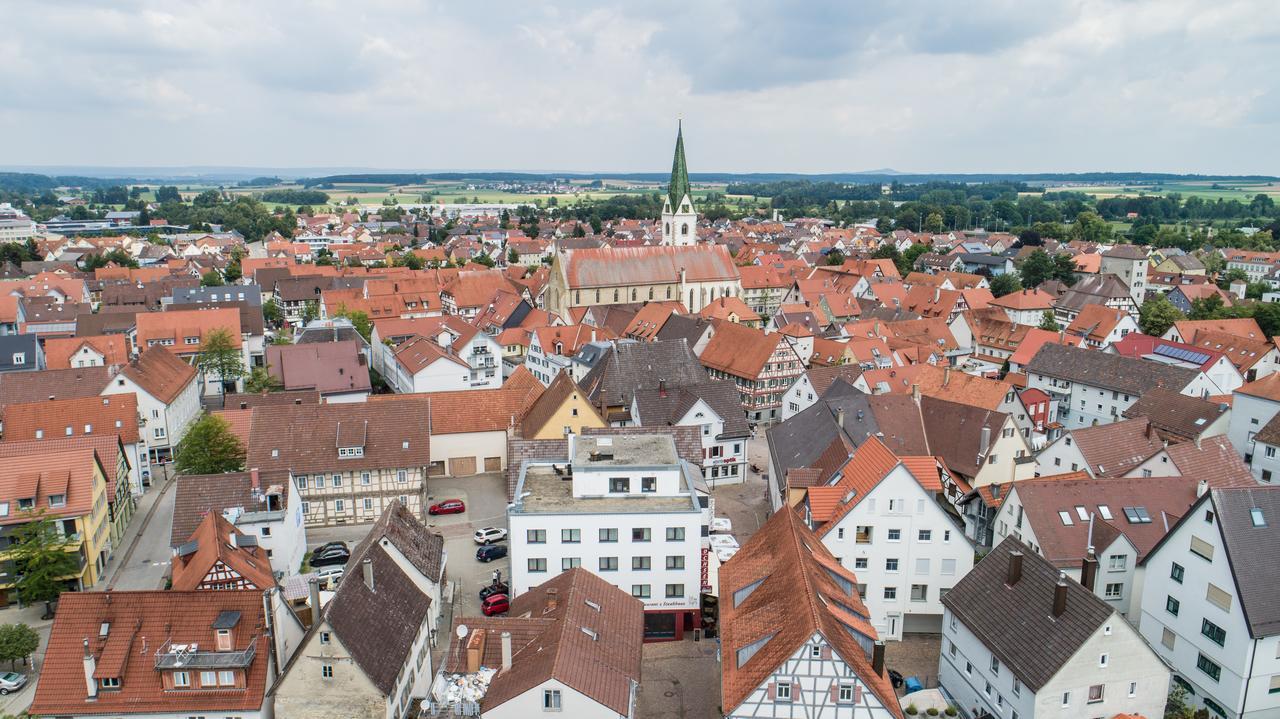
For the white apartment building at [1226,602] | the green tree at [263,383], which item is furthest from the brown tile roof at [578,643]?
the green tree at [263,383]

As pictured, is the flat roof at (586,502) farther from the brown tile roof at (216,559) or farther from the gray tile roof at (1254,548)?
the gray tile roof at (1254,548)

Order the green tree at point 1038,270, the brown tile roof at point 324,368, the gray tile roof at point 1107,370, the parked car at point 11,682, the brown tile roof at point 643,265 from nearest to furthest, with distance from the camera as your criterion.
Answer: the parked car at point 11,682 < the gray tile roof at point 1107,370 < the brown tile roof at point 324,368 < the brown tile roof at point 643,265 < the green tree at point 1038,270

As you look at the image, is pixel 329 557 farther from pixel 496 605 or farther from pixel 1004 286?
pixel 1004 286

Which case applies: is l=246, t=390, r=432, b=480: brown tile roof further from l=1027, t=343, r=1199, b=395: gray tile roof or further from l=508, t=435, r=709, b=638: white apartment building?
l=1027, t=343, r=1199, b=395: gray tile roof

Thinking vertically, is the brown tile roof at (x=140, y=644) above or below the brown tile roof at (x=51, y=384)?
below

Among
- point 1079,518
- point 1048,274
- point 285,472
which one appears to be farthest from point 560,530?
point 1048,274

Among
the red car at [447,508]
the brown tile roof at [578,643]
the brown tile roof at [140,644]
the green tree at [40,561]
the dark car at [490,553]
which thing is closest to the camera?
the brown tile roof at [578,643]

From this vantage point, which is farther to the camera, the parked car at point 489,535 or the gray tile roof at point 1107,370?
the gray tile roof at point 1107,370

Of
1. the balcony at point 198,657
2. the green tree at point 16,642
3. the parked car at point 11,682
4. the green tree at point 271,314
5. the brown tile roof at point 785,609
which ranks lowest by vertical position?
the parked car at point 11,682
